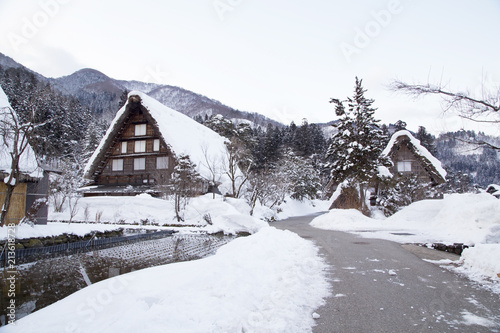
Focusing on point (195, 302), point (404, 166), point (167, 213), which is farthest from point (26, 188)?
point (404, 166)

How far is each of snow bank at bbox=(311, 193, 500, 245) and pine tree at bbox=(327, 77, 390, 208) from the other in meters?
4.75

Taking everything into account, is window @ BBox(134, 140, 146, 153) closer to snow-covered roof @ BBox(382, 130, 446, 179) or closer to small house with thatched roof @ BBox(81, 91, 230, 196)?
small house with thatched roof @ BBox(81, 91, 230, 196)

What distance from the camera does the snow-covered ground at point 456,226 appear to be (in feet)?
19.9

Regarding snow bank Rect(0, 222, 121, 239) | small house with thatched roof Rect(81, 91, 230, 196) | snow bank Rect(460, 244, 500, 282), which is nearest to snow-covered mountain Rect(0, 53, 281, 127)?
small house with thatched roof Rect(81, 91, 230, 196)

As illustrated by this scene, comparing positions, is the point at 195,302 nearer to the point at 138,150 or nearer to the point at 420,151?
the point at 420,151

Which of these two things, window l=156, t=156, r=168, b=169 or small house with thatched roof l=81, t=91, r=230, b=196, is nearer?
small house with thatched roof l=81, t=91, r=230, b=196

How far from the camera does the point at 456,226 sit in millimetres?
11180

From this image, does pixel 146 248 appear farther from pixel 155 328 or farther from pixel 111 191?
pixel 111 191

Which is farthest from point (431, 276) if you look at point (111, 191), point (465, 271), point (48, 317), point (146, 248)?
point (111, 191)

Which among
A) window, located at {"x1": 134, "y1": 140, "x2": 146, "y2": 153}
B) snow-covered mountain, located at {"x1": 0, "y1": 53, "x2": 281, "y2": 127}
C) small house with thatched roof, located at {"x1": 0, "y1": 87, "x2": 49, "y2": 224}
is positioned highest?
snow-covered mountain, located at {"x1": 0, "y1": 53, "x2": 281, "y2": 127}

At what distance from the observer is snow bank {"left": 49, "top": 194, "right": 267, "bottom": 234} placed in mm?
17516

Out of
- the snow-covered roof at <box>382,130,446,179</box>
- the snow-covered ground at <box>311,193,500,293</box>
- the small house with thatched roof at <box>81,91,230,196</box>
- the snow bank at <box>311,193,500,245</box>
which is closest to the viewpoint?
the snow-covered ground at <box>311,193,500,293</box>

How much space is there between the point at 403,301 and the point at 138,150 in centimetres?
3149

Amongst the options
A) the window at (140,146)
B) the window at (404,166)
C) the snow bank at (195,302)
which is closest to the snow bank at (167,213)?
the window at (140,146)
